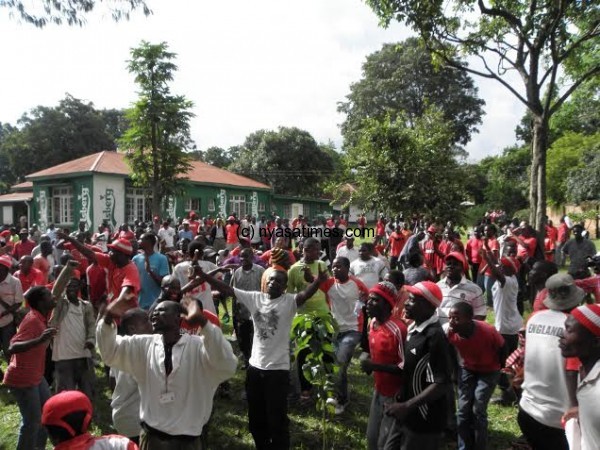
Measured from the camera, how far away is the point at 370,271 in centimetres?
743

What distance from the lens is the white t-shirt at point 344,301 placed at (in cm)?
596

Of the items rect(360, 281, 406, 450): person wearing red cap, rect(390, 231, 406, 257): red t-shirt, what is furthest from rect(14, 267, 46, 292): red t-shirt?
A: rect(390, 231, 406, 257): red t-shirt

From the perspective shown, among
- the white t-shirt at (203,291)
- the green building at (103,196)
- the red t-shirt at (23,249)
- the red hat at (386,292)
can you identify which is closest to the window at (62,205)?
the green building at (103,196)

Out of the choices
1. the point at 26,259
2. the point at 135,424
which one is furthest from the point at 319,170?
the point at 135,424

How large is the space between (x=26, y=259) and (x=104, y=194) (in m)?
22.8

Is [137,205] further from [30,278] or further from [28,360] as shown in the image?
[28,360]

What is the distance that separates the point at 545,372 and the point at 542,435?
0.42 meters

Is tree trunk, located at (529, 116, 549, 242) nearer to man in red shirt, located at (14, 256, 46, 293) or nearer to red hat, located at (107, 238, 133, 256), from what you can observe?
red hat, located at (107, 238, 133, 256)

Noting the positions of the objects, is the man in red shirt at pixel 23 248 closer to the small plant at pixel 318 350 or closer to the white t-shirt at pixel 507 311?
the small plant at pixel 318 350

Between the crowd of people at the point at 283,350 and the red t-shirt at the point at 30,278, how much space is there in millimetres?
25

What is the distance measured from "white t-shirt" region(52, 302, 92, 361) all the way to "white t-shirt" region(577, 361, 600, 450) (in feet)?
14.0

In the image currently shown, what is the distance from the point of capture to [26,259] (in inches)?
285

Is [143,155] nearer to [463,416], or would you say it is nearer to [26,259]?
[26,259]

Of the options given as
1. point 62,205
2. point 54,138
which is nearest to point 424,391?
point 62,205
